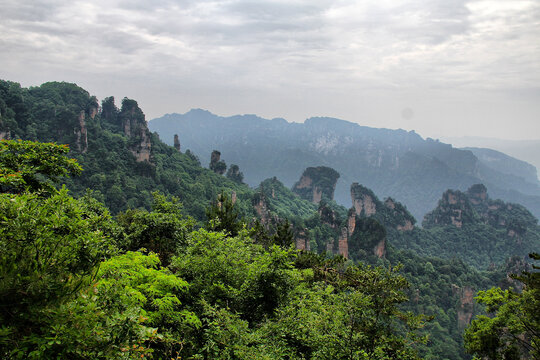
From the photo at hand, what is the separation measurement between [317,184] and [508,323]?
371ft

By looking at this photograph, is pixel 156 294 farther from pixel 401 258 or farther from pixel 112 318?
pixel 401 258

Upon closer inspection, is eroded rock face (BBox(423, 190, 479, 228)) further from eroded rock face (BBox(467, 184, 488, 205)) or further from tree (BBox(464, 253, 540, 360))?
tree (BBox(464, 253, 540, 360))

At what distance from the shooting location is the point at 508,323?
14.4 m

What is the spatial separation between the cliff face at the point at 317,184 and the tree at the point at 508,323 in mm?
110215

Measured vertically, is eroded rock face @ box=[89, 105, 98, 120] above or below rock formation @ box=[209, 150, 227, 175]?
above

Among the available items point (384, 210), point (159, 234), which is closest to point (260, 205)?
point (384, 210)

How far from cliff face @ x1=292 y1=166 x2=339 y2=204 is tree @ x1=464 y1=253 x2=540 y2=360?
110215 millimetres

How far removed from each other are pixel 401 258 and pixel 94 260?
234 feet

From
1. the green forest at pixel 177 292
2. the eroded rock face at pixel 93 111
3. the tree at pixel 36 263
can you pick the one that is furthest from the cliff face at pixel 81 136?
the tree at pixel 36 263

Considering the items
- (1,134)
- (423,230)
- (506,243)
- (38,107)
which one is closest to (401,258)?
(423,230)

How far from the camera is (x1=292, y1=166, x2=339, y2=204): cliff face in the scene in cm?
12694

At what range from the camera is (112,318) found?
486cm

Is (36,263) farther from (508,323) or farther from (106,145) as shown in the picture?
(106,145)

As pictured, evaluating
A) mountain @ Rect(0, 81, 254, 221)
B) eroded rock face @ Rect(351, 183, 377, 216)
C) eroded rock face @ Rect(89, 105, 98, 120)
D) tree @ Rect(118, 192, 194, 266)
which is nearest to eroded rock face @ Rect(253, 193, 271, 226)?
mountain @ Rect(0, 81, 254, 221)
